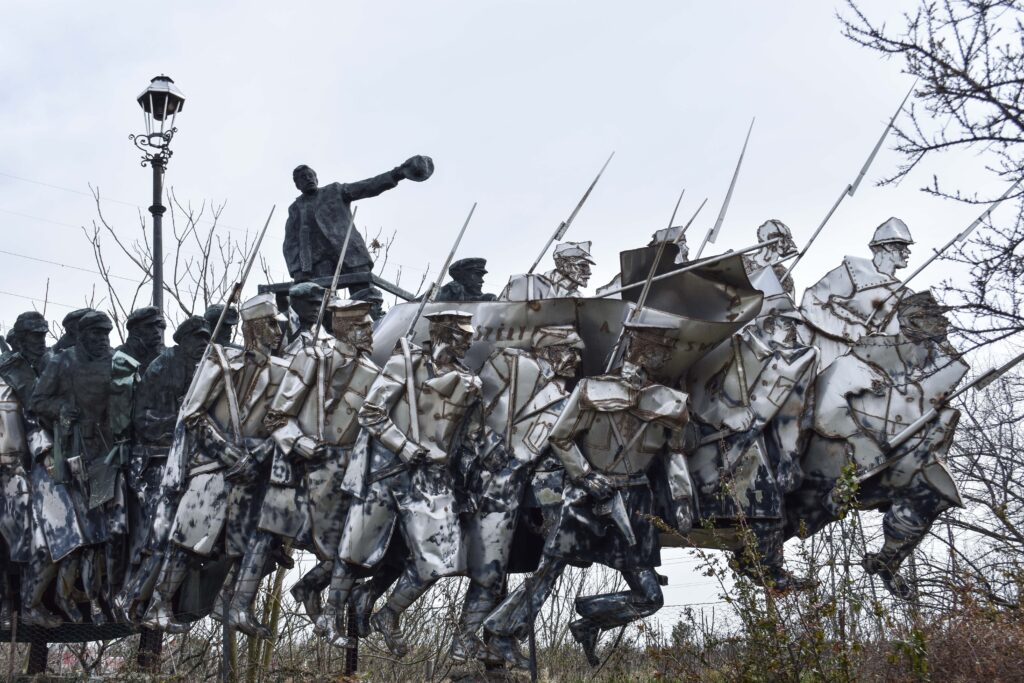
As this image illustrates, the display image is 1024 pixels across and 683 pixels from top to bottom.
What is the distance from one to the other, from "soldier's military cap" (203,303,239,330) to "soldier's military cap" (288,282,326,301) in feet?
1.72

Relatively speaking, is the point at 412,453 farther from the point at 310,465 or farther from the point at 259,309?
the point at 259,309

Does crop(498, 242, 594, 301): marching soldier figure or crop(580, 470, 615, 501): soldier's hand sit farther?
crop(498, 242, 594, 301): marching soldier figure

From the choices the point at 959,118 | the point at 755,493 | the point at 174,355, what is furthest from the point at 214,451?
the point at 959,118

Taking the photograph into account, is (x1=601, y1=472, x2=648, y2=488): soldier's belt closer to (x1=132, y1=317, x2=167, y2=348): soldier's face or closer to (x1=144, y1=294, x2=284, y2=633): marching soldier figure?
(x1=144, y1=294, x2=284, y2=633): marching soldier figure

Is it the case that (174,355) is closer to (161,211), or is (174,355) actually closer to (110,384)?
(110,384)

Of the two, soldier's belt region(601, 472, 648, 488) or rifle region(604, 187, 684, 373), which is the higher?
rifle region(604, 187, 684, 373)

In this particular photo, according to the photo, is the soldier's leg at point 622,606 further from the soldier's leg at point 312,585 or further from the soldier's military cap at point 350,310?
the soldier's military cap at point 350,310

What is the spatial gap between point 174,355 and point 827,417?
17.5ft

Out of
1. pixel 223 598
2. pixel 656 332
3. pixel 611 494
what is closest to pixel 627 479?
pixel 611 494

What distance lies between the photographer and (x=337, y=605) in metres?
11.9

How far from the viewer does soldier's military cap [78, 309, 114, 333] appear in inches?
532

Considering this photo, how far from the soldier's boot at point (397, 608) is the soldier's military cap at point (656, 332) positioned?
234 centimetres

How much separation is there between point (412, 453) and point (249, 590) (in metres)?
1.78

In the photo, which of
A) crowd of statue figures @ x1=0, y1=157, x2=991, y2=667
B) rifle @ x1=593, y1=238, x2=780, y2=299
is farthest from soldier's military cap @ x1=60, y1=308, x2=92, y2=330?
rifle @ x1=593, y1=238, x2=780, y2=299
